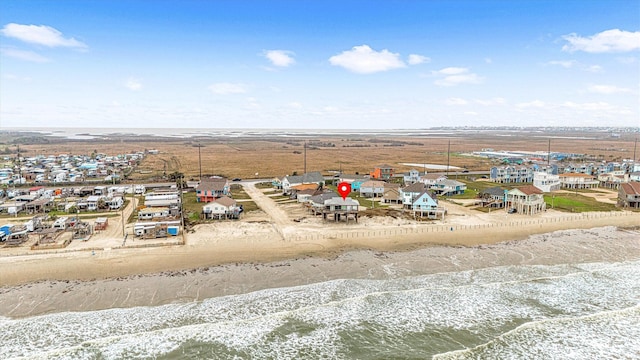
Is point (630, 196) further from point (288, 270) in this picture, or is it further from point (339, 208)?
point (288, 270)

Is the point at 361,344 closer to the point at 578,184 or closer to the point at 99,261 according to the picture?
the point at 99,261

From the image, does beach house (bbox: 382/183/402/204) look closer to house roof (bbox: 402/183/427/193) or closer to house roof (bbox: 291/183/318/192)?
house roof (bbox: 402/183/427/193)

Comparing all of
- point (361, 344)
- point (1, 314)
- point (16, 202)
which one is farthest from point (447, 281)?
point (16, 202)


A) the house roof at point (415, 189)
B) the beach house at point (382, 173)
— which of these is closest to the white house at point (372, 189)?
the house roof at point (415, 189)

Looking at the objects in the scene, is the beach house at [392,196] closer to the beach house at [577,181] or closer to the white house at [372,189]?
the white house at [372,189]

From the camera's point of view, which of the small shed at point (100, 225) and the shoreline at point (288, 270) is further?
the small shed at point (100, 225)

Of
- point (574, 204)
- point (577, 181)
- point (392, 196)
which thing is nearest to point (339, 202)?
point (392, 196)
